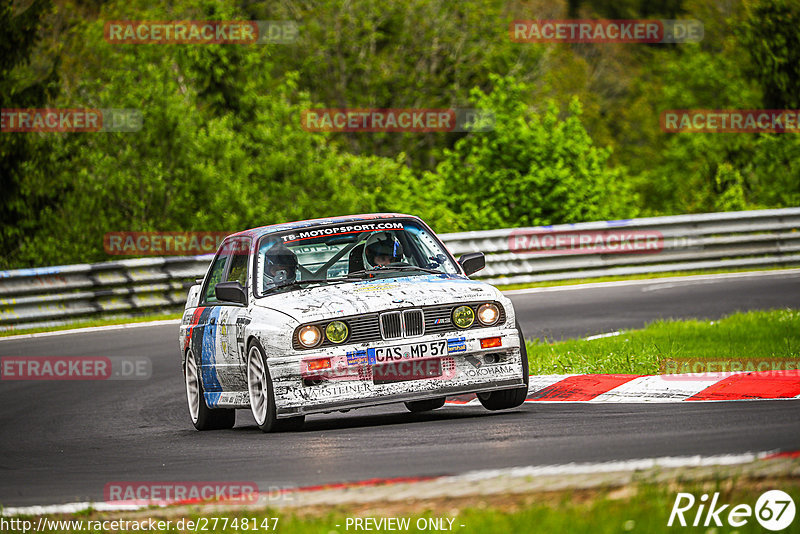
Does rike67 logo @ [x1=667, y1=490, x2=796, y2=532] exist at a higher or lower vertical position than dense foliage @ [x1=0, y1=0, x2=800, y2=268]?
lower

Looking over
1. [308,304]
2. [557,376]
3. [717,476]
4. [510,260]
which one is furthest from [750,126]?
[717,476]

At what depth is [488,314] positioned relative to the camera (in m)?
9.20

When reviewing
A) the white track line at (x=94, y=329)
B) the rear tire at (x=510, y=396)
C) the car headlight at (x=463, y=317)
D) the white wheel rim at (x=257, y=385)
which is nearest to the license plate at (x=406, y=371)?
the car headlight at (x=463, y=317)

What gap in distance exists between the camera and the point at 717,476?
17.9ft

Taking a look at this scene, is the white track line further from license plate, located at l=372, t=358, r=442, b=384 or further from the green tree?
the green tree

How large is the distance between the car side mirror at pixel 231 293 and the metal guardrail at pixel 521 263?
9.98 metres

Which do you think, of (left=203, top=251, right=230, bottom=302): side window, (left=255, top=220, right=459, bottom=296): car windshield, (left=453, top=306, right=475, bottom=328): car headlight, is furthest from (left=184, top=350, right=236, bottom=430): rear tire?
(left=453, top=306, right=475, bottom=328): car headlight

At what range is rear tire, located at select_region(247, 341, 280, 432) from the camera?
352 inches

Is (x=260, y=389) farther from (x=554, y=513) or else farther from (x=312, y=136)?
(x=312, y=136)

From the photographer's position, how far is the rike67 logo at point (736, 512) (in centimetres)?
482

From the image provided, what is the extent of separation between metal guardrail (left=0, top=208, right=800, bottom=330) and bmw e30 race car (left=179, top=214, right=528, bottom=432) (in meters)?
9.24

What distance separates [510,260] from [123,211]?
9.94 m

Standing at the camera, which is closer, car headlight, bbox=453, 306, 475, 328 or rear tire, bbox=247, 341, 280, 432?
rear tire, bbox=247, 341, 280, 432

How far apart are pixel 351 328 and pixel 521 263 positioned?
1350cm
